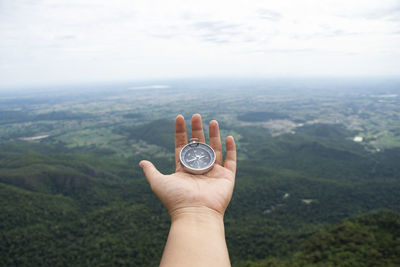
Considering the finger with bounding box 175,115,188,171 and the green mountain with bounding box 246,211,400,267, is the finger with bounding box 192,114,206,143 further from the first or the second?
the green mountain with bounding box 246,211,400,267

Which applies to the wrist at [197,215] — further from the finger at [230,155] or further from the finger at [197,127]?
the finger at [197,127]

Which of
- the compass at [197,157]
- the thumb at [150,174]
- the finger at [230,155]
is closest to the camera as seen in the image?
the thumb at [150,174]

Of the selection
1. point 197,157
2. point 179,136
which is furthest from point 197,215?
point 179,136

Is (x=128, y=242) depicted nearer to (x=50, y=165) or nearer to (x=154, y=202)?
(x=154, y=202)

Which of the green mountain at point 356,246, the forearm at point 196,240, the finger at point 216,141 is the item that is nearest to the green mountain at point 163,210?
the green mountain at point 356,246

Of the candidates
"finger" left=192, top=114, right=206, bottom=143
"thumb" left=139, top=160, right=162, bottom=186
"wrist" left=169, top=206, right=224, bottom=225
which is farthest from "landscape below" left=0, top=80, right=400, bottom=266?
"wrist" left=169, top=206, right=224, bottom=225
